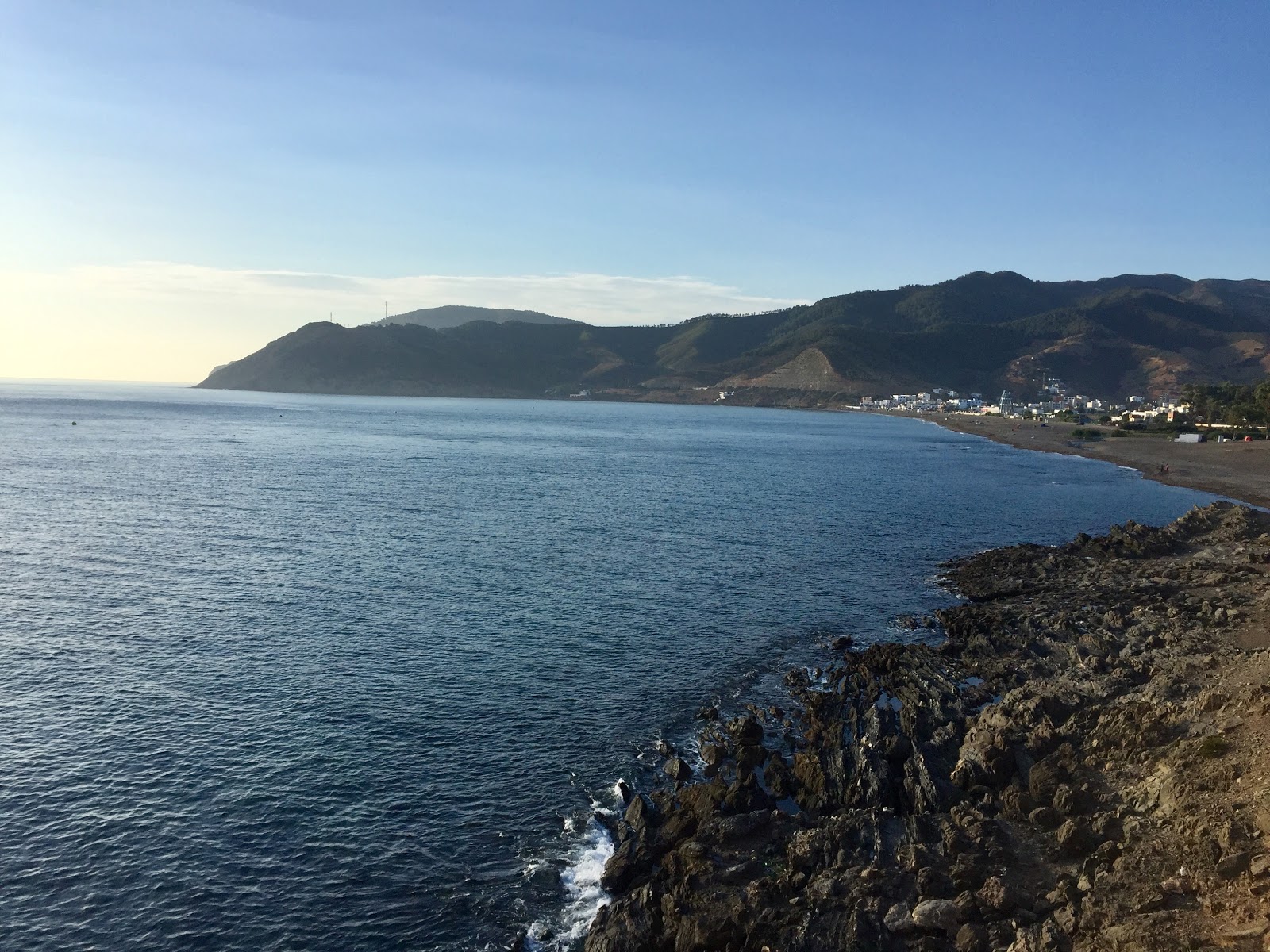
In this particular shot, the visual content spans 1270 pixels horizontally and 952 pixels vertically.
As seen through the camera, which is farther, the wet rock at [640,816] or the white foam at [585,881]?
the wet rock at [640,816]

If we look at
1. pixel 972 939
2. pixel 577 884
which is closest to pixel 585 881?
pixel 577 884

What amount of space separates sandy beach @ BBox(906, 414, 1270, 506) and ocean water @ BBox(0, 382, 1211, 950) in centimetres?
1314

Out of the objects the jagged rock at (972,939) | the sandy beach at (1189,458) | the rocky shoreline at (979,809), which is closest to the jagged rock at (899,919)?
the rocky shoreline at (979,809)

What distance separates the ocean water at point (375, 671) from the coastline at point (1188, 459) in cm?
1316

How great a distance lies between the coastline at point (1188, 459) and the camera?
96938 mm

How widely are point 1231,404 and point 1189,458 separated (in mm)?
65874

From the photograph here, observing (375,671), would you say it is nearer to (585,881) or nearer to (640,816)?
(640,816)

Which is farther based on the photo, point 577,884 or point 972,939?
point 577,884

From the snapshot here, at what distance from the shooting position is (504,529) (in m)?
71.3

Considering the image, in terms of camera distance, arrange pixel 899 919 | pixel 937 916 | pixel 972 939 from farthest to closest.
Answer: pixel 899 919 < pixel 937 916 < pixel 972 939

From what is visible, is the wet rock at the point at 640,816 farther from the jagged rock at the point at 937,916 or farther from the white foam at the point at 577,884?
the jagged rock at the point at 937,916

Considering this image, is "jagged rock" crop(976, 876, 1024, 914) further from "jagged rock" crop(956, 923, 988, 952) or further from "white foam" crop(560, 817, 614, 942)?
"white foam" crop(560, 817, 614, 942)

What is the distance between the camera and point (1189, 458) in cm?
12988

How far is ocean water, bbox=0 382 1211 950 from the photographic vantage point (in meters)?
22.5
